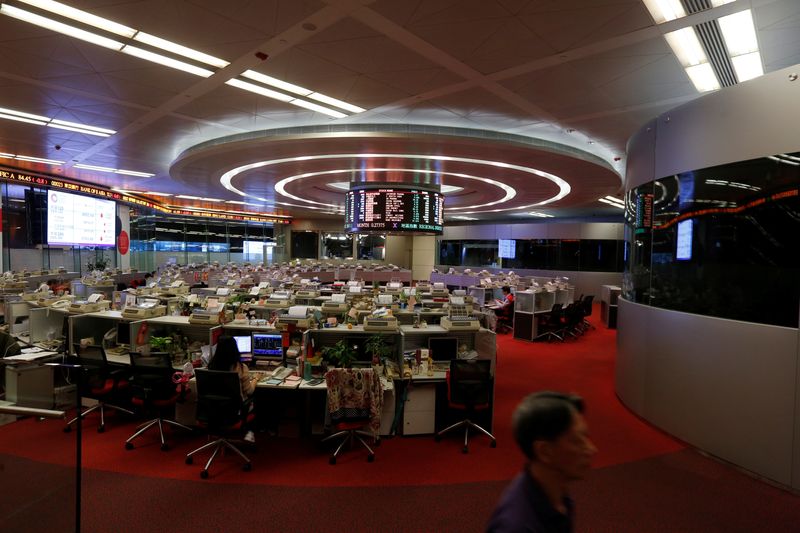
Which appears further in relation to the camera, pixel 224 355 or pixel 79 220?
pixel 79 220

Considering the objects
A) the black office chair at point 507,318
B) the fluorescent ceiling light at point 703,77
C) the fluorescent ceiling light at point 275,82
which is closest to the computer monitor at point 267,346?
the fluorescent ceiling light at point 275,82

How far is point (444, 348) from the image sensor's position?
557 cm

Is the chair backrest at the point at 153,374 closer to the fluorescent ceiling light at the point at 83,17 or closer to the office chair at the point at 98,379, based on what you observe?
the office chair at the point at 98,379

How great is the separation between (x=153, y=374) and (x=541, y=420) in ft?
15.5

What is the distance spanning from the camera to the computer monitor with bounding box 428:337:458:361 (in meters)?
5.55

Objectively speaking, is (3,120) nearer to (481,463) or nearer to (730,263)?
(481,463)

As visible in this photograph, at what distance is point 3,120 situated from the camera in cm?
680

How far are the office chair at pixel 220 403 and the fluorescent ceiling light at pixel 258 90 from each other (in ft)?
11.8

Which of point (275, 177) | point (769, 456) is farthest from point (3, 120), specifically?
point (769, 456)

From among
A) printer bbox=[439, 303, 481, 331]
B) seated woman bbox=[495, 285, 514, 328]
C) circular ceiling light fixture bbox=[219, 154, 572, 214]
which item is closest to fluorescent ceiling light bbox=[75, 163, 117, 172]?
circular ceiling light fixture bbox=[219, 154, 572, 214]

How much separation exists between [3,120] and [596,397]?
1097 cm

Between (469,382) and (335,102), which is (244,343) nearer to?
(469,382)

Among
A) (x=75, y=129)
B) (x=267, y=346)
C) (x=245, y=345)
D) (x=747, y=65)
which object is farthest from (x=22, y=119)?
(x=747, y=65)

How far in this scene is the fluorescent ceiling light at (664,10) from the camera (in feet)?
10.8
